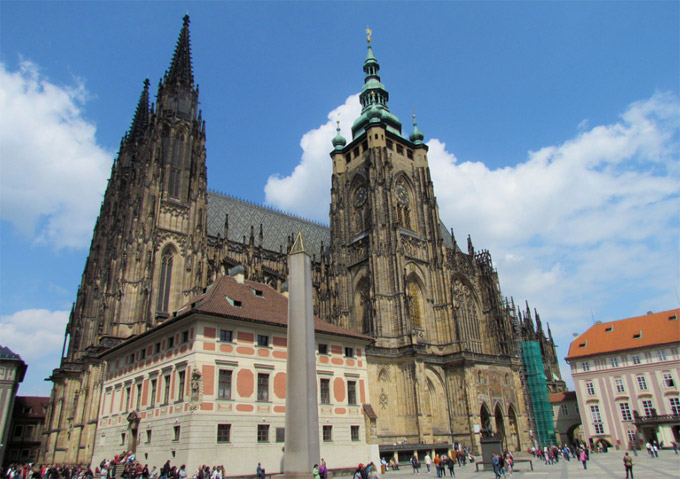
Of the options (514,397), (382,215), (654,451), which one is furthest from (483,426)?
(382,215)

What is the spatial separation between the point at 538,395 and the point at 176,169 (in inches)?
1870

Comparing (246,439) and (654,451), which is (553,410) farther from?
(246,439)

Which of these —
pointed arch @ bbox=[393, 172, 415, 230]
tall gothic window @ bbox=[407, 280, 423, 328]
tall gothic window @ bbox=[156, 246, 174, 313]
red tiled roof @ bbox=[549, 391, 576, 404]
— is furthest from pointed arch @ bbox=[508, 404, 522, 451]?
tall gothic window @ bbox=[156, 246, 174, 313]

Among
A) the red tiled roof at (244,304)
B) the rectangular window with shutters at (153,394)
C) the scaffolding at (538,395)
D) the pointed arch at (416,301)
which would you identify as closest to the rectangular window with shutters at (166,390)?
the rectangular window with shutters at (153,394)

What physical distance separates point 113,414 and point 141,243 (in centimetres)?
1407

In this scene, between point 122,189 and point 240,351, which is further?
point 122,189

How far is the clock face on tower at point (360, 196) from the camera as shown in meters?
53.7

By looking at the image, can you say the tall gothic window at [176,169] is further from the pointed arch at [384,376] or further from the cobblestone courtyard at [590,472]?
the cobblestone courtyard at [590,472]

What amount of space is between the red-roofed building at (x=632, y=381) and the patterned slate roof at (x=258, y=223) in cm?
3197

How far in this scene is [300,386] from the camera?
14.6m

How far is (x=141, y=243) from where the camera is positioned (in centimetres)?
3875

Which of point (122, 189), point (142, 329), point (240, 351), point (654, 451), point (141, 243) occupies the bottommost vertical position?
point (654, 451)

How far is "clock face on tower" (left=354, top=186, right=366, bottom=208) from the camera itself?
53719mm

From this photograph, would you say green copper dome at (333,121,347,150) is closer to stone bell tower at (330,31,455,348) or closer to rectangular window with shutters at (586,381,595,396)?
stone bell tower at (330,31,455,348)
